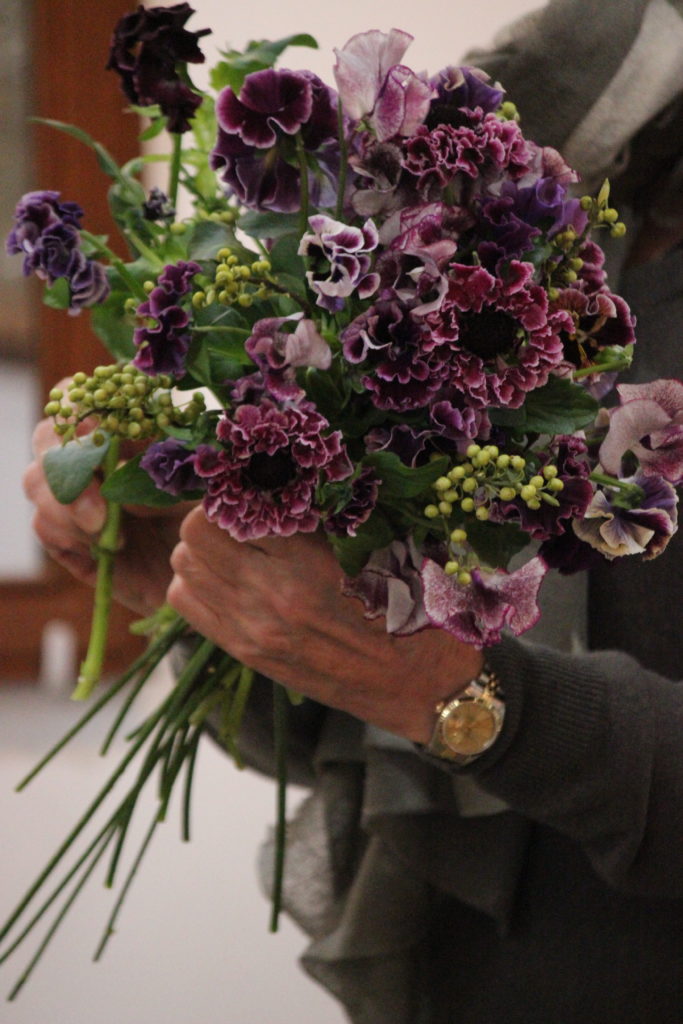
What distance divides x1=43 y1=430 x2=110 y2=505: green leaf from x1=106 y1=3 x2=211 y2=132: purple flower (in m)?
0.17

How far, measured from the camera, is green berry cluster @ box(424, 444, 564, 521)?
1.36ft

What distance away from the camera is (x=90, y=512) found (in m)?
0.64

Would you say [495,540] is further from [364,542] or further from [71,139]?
[71,139]

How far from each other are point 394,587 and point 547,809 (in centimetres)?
22

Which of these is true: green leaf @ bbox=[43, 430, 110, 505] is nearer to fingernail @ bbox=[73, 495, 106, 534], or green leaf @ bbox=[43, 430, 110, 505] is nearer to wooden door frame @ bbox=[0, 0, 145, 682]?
fingernail @ bbox=[73, 495, 106, 534]

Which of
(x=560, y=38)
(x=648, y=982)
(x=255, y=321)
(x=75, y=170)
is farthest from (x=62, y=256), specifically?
(x=75, y=170)

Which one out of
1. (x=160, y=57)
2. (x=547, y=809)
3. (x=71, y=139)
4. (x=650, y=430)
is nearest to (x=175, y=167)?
(x=160, y=57)

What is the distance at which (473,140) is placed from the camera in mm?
411

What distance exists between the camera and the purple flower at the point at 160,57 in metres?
0.49

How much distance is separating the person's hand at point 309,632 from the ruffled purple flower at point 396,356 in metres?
0.12

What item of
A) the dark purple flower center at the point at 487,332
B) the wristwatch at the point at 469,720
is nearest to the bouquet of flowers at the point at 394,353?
the dark purple flower center at the point at 487,332

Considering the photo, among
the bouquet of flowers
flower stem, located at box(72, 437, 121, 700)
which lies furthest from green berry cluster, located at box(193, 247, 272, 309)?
flower stem, located at box(72, 437, 121, 700)

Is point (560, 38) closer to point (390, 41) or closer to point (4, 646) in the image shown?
point (390, 41)

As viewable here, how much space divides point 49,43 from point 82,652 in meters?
0.77
